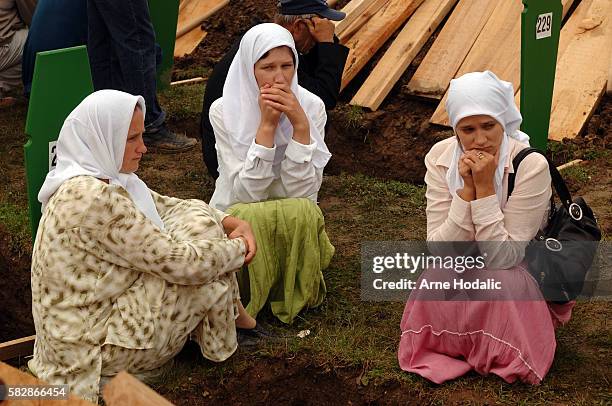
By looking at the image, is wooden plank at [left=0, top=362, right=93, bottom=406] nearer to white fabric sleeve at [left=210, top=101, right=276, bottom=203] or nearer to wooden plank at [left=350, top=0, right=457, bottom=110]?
white fabric sleeve at [left=210, top=101, right=276, bottom=203]

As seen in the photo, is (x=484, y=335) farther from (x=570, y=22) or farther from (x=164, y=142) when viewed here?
(x=570, y=22)

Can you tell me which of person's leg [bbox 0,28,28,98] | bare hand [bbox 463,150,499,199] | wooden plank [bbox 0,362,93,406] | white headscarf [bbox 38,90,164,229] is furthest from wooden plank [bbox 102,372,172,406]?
person's leg [bbox 0,28,28,98]

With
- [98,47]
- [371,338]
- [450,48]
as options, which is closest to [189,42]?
[98,47]

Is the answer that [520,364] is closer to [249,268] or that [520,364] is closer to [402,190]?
[249,268]

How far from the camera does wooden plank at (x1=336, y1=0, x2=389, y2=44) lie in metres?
8.79

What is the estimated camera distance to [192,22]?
10281 millimetres

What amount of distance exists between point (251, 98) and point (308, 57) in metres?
1.16

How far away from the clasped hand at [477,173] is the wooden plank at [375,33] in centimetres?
417

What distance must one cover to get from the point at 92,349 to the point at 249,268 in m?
1.05

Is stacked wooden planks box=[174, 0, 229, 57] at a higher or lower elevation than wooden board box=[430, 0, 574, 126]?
lower

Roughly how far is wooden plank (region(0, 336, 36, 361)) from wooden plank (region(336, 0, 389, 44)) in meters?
4.50

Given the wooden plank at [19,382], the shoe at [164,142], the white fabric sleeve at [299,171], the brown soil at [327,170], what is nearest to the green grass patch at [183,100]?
the brown soil at [327,170]

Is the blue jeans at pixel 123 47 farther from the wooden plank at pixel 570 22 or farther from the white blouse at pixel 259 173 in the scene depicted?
the wooden plank at pixel 570 22

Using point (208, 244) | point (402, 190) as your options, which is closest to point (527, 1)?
point (402, 190)
